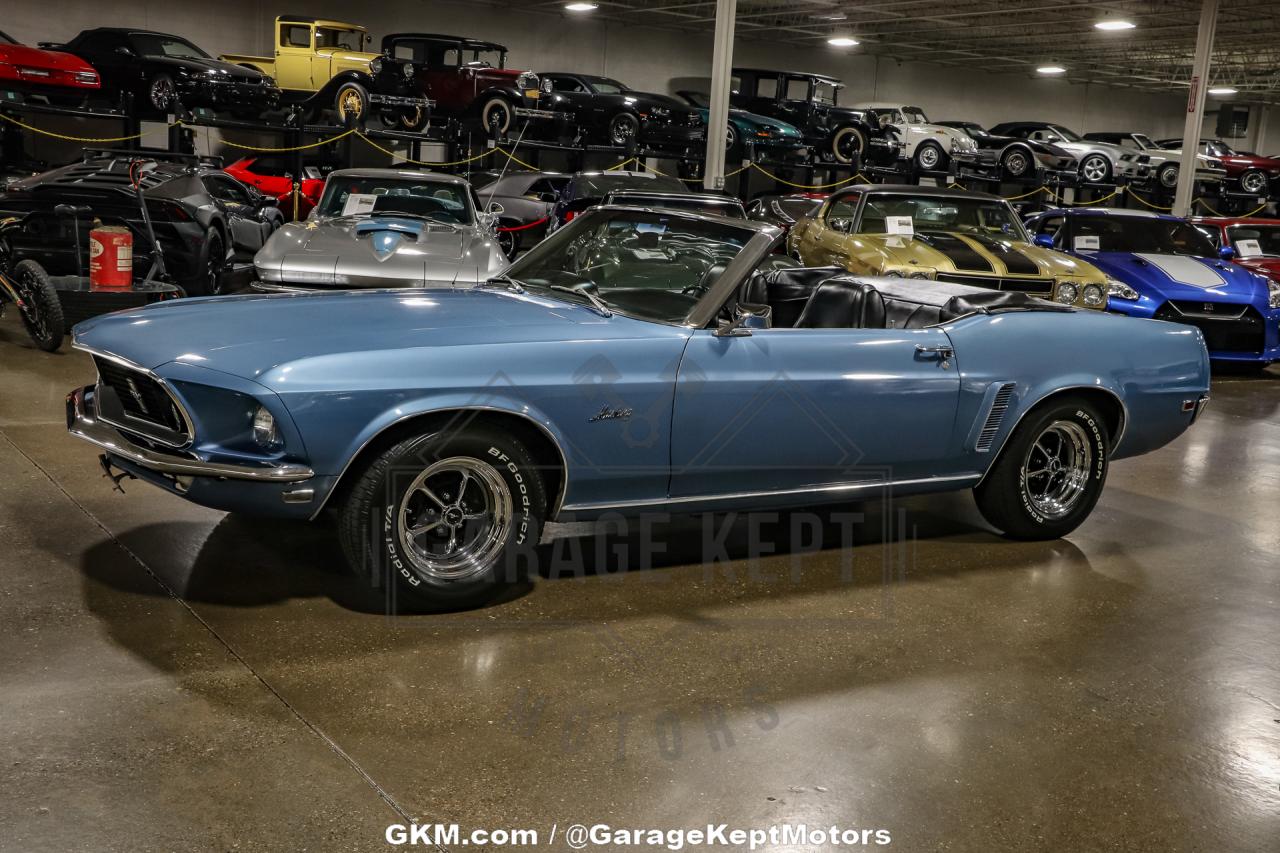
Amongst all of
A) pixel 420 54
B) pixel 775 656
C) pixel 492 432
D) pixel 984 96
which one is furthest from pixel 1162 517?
pixel 984 96

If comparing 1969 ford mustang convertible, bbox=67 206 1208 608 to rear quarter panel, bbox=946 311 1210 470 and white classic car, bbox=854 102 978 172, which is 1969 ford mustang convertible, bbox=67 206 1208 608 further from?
white classic car, bbox=854 102 978 172

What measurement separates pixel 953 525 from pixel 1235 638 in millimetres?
1427

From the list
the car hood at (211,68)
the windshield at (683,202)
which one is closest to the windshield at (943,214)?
the windshield at (683,202)

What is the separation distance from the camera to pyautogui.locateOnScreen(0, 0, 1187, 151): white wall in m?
21.4

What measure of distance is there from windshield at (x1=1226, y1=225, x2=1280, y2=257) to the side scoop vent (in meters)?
9.46

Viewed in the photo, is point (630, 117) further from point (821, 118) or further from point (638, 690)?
point (638, 690)

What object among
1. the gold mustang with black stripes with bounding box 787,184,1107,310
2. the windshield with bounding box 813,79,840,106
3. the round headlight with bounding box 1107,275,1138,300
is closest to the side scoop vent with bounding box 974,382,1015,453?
the gold mustang with black stripes with bounding box 787,184,1107,310

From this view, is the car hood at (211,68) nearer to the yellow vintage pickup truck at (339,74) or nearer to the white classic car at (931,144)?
the yellow vintage pickup truck at (339,74)

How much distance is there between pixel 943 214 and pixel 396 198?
493cm

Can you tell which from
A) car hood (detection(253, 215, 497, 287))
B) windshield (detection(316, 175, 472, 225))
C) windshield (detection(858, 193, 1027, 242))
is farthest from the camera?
windshield (detection(858, 193, 1027, 242))

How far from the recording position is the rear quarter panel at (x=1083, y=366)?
4727 millimetres

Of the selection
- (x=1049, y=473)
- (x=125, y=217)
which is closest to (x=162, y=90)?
(x=125, y=217)

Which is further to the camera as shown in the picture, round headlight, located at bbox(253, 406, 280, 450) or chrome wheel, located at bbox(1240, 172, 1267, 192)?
chrome wheel, located at bbox(1240, 172, 1267, 192)

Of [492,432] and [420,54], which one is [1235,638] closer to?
[492,432]
